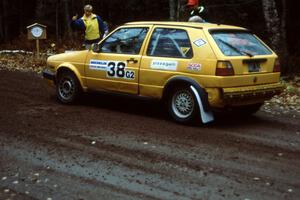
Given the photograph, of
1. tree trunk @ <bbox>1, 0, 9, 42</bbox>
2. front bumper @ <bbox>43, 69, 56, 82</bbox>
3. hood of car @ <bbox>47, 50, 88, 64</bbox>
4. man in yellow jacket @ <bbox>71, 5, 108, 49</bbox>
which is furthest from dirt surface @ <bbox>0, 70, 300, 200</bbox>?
tree trunk @ <bbox>1, 0, 9, 42</bbox>

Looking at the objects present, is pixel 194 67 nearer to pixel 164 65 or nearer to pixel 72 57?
pixel 164 65

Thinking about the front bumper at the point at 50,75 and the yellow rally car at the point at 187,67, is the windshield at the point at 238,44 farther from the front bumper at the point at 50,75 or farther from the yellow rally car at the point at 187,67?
the front bumper at the point at 50,75

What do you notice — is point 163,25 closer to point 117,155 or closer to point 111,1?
point 117,155

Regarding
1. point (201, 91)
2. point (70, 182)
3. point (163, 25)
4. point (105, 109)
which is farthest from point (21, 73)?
point (70, 182)

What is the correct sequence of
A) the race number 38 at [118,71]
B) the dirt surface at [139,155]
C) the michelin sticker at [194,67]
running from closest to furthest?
the dirt surface at [139,155] → the michelin sticker at [194,67] → the race number 38 at [118,71]

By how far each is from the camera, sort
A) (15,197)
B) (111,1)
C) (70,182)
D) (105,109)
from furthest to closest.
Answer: (111,1)
(105,109)
(70,182)
(15,197)

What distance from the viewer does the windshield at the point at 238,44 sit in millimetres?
9344

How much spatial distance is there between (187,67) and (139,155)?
2440 millimetres

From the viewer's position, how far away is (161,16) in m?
26.5

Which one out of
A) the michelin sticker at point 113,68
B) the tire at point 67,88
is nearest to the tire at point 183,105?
the michelin sticker at point 113,68

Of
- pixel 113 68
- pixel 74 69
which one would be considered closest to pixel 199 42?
pixel 113 68

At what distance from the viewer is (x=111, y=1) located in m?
29.0

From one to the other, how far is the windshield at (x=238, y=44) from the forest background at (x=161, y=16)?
19.4ft

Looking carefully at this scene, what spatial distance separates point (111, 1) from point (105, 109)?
19.0 metres
